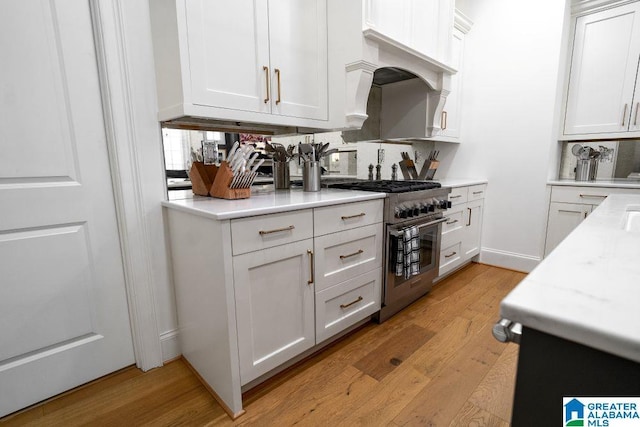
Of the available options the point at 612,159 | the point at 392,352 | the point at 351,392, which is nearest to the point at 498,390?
the point at 392,352

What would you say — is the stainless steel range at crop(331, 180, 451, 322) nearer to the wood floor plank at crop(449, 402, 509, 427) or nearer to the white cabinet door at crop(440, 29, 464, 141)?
the wood floor plank at crop(449, 402, 509, 427)

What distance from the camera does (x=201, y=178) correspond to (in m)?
1.71

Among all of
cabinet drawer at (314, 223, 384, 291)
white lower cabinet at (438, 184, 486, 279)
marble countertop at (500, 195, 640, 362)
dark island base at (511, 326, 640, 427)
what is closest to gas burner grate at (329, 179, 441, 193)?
cabinet drawer at (314, 223, 384, 291)

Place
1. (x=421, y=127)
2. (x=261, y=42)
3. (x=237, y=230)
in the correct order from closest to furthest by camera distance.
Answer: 1. (x=237, y=230)
2. (x=261, y=42)
3. (x=421, y=127)

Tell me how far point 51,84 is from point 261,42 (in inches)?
38.1

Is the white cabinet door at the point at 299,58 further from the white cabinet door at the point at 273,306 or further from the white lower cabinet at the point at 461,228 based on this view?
the white lower cabinet at the point at 461,228

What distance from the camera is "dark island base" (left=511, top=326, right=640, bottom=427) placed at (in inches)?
14.9

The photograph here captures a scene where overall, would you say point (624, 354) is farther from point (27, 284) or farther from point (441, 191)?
point (441, 191)

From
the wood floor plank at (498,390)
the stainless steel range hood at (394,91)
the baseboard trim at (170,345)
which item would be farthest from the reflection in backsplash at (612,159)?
the baseboard trim at (170,345)

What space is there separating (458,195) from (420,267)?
0.88 m

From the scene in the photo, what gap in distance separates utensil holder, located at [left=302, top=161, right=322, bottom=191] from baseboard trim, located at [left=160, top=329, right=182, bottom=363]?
1.16m

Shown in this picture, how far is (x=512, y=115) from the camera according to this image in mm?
2990

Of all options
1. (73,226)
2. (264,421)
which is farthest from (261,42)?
(264,421)

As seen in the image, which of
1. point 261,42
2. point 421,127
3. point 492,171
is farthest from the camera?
point 492,171
